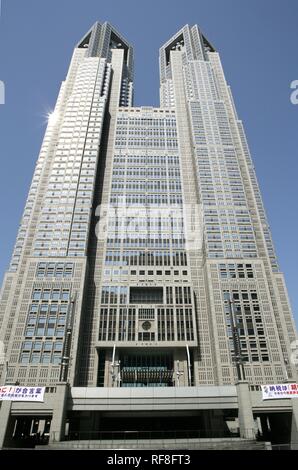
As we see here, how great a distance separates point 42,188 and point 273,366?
8596 centimetres

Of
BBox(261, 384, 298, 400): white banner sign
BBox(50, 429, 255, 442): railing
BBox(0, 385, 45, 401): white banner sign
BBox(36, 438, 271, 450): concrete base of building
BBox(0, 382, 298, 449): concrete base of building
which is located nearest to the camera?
BBox(36, 438, 271, 450): concrete base of building

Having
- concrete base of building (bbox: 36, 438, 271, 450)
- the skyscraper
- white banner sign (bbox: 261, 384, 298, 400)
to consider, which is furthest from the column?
concrete base of building (bbox: 36, 438, 271, 450)

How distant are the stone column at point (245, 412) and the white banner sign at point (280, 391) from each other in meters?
3.29

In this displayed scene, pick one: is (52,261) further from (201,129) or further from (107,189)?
(201,129)

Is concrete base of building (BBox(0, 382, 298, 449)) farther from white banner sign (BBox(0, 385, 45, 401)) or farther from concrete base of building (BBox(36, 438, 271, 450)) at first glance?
white banner sign (BBox(0, 385, 45, 401))

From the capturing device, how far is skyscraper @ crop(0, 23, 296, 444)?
209 ft

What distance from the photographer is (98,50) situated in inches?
5935

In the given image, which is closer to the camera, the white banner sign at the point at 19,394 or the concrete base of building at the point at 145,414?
the concrete base of building at the point at 145,414

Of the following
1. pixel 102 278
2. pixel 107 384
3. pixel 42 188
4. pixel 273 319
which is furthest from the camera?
pixel 42 188

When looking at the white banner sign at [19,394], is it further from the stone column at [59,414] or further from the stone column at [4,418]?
the stone column at [59,414]

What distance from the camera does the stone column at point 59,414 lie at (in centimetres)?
4546

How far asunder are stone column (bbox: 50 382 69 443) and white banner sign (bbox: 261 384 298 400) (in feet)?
108

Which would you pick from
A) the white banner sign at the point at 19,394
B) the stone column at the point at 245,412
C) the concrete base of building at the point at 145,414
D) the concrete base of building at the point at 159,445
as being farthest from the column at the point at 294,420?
the white banner sign at the point at 19,394
